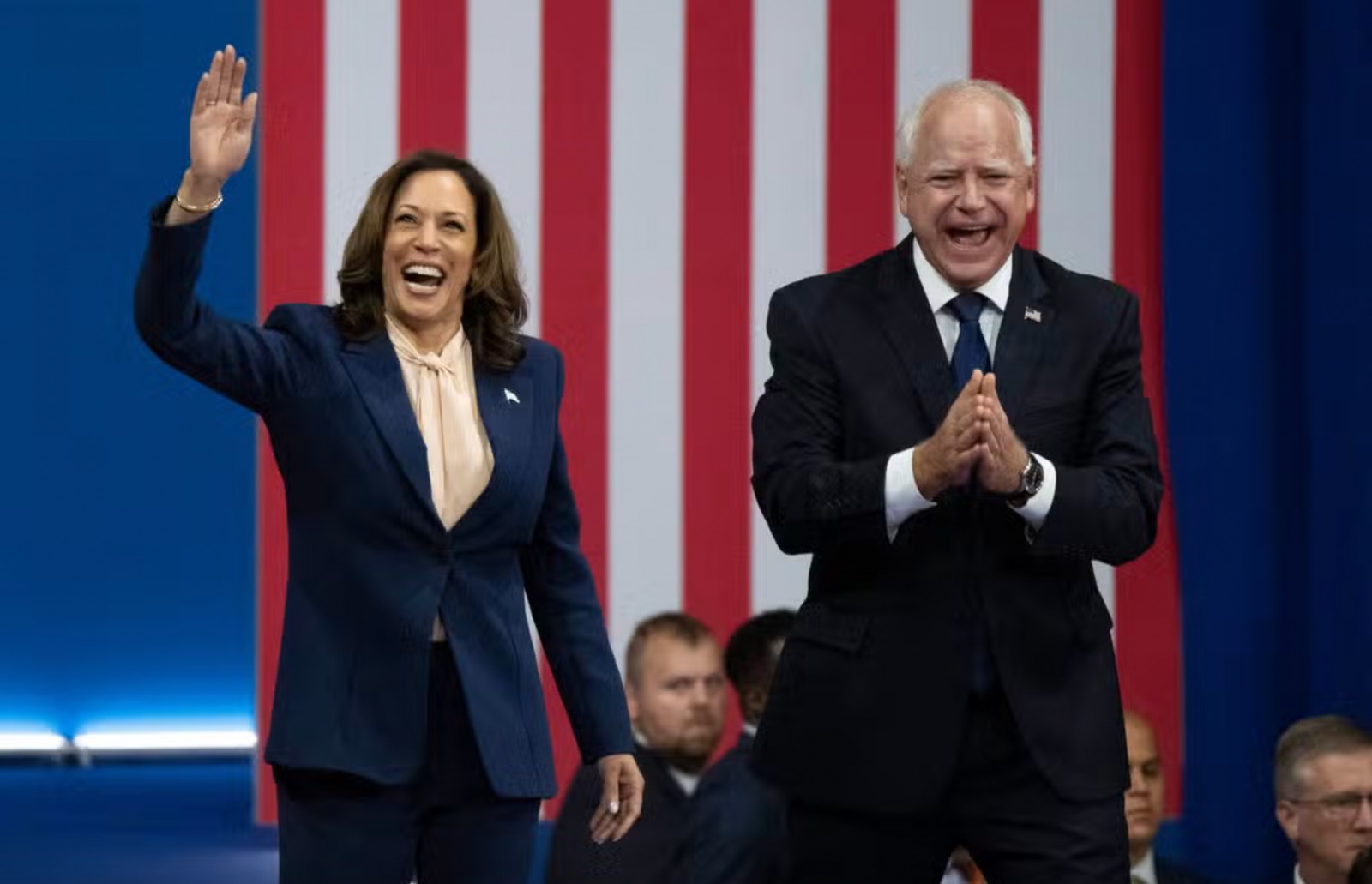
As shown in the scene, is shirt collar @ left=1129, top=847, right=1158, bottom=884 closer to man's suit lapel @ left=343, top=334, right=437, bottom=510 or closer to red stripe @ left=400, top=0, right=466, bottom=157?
man's suit lapel @ left=343, top=334, right=437, bottom=510

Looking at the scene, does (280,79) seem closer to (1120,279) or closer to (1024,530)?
(1120,279)

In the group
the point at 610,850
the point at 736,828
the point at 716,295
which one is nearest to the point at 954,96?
the point at 736,828

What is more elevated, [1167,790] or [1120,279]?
[1120,279]

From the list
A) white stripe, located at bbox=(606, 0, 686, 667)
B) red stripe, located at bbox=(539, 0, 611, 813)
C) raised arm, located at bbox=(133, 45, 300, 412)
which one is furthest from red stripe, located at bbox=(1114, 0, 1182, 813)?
raised arm, located at bbox=(133, 45, 300, 412)

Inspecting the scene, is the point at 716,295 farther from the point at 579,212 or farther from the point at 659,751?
the point at 659,751

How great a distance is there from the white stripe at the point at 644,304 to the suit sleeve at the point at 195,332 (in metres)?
2.45

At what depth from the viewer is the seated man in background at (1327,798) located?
12.2ft

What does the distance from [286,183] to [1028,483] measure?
116 inches

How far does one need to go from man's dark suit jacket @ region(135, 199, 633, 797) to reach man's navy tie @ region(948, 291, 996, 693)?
488 millimetres

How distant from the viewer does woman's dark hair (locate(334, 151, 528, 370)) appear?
249cm

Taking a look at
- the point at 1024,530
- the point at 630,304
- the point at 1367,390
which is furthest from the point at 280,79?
the point at 1024,530

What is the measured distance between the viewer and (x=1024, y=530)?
2.19 metres

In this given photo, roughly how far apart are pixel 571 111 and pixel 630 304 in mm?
401

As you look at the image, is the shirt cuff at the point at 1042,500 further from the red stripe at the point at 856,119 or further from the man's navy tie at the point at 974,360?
the red stripe at the point at 856,119
